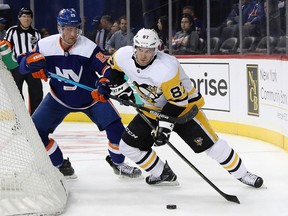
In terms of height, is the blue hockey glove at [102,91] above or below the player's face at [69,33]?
below

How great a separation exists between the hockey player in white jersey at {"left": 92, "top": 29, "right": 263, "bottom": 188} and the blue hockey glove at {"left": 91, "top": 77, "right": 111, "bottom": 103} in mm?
11

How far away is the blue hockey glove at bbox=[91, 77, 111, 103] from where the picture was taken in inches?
190

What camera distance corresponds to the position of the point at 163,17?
374 inches

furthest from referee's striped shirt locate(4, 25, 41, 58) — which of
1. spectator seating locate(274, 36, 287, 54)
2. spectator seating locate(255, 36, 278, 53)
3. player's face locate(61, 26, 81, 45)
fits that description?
player's face locate(61, 26, 81, 45)

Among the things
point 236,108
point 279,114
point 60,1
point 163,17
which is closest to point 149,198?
point 279,114

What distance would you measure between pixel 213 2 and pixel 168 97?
4430 millimetres

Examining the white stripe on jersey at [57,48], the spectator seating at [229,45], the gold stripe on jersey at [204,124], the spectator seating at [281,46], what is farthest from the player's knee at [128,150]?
the spectator seating at [229,45]

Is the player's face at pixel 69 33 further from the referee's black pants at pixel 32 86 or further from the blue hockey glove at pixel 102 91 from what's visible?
the referee's black pants at pixel 32 86

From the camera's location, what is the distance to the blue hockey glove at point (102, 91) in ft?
15.9

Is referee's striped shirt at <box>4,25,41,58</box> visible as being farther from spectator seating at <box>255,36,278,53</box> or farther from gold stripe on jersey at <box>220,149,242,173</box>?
gold stripe on jersey at <box>220,149,242,173</box>

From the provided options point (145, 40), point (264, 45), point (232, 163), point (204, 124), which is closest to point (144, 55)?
point (145, 40)

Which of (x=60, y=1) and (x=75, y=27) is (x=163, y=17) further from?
(x=75, y=27)

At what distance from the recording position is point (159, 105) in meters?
4.73

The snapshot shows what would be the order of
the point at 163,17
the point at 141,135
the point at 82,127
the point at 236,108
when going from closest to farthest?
the point at 141,135 < the point at 236,108 < the point at 82,127 < the point at 163,17
